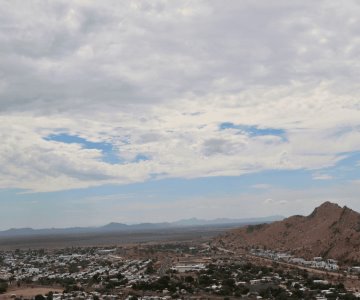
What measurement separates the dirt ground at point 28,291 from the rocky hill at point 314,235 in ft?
173

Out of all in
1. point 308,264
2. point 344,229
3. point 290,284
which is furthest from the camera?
point 344,229

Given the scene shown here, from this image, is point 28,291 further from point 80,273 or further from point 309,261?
point 309,261

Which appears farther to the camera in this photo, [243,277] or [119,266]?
[119,266]

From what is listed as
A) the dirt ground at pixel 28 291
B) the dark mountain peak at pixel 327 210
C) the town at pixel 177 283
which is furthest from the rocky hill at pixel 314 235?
the dirt ground at pixel 28 291

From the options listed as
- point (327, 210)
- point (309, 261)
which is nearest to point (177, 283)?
point (309, 261)

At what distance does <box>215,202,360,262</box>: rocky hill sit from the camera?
3826 inches

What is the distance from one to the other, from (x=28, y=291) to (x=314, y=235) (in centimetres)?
7233

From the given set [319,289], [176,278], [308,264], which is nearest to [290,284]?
[319,289]

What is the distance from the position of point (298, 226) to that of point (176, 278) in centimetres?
7281

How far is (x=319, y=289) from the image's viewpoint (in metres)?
58.9

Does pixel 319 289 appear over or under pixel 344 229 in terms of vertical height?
under

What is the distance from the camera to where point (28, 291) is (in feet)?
208

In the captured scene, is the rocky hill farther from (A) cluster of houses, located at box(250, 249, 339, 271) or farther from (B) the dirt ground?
(B) the dirt ground

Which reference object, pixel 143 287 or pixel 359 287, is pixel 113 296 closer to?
pixel 143 287
